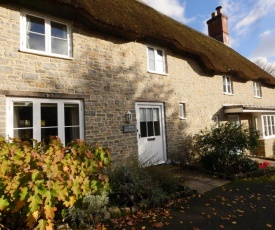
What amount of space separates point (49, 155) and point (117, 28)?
5.05 m

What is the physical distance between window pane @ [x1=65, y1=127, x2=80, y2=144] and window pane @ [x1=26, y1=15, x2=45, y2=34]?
2803 mm

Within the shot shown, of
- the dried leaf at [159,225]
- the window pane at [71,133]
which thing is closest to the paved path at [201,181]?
the dried leaf at [159,225]

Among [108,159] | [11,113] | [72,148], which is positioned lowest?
[108,159]

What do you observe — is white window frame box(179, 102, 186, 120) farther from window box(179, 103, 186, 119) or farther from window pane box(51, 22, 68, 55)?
window pane box(51, 22, 68, 55)

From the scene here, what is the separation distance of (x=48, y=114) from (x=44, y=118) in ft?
0.50

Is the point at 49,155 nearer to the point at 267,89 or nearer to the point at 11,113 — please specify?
the point at 11,113

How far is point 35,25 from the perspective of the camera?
→ 586 cm

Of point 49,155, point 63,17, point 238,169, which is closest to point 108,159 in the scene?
point 49,155

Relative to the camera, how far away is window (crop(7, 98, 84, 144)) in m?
5.34

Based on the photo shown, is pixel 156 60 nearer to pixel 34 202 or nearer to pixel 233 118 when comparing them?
pixel 233 118

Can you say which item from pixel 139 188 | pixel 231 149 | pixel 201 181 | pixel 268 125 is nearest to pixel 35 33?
pixel 139 188

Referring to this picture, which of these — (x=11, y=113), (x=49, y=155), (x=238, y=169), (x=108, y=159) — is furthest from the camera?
(x=238, y=169)

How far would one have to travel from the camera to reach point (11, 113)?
5223mm

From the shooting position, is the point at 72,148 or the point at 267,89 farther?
the point at 267,89
